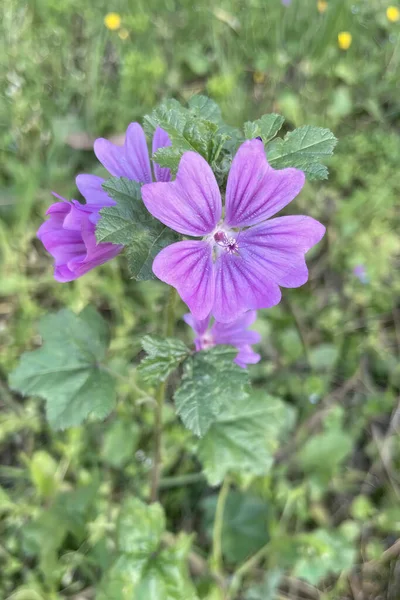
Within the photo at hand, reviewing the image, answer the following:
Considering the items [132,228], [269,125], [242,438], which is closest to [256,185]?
[269,125]

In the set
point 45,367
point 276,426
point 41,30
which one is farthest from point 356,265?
point 41,30

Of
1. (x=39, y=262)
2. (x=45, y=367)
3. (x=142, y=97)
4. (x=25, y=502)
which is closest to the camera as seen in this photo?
(x=45, y=367)

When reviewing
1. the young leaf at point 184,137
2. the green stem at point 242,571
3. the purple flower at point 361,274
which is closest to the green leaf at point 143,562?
the green stem at point 242,571

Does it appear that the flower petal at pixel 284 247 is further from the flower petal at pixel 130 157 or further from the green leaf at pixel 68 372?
the green leaf at pixel 68 372

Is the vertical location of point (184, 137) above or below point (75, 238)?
above

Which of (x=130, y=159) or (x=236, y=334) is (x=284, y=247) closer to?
(x=130, y=159)

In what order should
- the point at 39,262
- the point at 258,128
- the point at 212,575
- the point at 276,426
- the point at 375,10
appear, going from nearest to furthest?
the point at 258,128, the point at 276,426, the point at 212,575, the point at 39,262, the point at 375,10

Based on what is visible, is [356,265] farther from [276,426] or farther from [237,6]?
[237,6]
